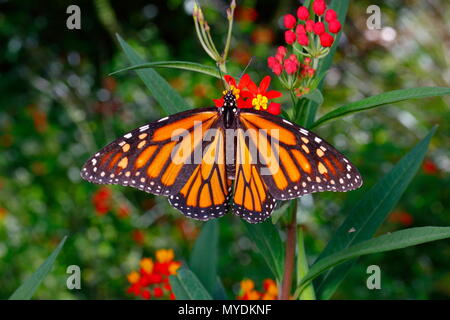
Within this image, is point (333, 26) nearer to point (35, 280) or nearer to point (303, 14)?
point (303, 14)

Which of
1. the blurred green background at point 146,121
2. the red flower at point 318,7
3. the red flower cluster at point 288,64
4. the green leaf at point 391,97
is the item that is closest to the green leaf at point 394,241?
the green leaf at point 391,97

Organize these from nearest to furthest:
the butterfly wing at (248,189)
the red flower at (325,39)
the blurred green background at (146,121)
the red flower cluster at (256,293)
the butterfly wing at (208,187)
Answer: the red flower at (325,39) < the butterfly wing at (248,189) < the butterfly wing at (208,187) < the red flower cluster at (256,293) < the blurred green background at (146,121)

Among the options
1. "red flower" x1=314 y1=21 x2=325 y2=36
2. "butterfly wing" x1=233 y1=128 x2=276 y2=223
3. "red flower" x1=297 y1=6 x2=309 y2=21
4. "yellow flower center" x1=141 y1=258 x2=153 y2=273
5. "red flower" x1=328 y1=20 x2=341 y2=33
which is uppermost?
"red flower" x1=297 y1=6 x2=309 y2=21

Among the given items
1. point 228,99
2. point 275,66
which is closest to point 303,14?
point 275,66

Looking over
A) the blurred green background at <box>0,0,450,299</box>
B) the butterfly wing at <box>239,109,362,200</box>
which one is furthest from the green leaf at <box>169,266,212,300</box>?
the blurred green background at <box>0,0,450,299</box>

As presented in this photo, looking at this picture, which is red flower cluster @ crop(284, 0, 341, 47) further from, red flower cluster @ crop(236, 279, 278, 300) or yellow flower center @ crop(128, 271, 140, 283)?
yellow flower center @ crop(128, 271, 140, 283)

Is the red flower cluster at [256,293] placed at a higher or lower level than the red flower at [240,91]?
lower

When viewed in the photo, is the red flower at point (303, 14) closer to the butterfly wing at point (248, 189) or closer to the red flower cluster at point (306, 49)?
the red flower cluster at point (306, 49)
